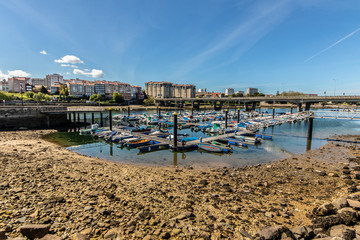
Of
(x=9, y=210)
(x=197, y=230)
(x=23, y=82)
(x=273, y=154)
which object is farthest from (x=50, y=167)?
(x=23, y=82)

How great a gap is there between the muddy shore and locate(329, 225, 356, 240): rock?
142 centimetres

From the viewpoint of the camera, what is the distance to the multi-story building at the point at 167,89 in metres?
187

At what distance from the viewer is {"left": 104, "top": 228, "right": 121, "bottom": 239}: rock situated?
6.36 m

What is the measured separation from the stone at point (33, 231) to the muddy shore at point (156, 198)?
1.01 ft

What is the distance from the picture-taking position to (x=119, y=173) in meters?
14.0

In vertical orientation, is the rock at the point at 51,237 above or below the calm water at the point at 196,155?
above

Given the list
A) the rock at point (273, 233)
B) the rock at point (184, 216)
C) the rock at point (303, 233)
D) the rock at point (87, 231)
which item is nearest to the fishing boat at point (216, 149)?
the rock at point (184, 216)

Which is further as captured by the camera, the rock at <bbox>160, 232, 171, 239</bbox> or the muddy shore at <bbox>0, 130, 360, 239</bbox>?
the muddy shore at <bbox>0, 130, 360, 239</bbox>

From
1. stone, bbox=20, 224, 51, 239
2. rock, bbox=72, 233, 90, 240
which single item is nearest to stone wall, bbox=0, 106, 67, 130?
stone, bbox=20, 224, 51, 239

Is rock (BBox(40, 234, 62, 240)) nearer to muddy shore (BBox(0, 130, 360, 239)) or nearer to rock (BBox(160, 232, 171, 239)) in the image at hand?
muddy shore (BBox(0, 130, 360, 239))

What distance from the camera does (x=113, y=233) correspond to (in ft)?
21.4

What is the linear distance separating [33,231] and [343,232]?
10.7 meters

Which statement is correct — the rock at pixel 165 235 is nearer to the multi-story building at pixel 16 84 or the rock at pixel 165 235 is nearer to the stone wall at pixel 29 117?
the stone wall at pixel 29 117

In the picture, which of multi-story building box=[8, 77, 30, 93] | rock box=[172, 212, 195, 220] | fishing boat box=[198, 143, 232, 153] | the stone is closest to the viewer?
the stone
